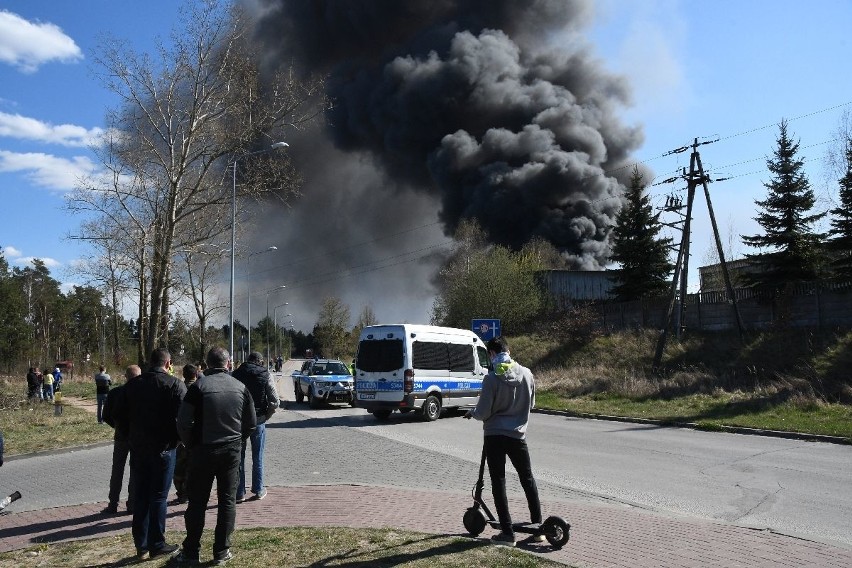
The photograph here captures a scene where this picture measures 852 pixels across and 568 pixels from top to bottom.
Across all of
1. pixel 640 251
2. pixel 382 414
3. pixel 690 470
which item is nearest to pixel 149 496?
pixel 690 470

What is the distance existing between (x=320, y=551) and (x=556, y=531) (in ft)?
5.70

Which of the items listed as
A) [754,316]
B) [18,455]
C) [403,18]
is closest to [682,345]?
[754,316]

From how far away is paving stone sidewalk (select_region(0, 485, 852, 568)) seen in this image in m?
5.11

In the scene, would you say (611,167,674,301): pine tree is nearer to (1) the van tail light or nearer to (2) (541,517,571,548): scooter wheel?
(1) the van tail light

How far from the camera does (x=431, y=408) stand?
1691 cm

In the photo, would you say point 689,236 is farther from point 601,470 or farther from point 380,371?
point 601,470

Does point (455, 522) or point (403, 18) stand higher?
point (403, 18)

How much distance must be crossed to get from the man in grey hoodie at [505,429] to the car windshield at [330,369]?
1941cm

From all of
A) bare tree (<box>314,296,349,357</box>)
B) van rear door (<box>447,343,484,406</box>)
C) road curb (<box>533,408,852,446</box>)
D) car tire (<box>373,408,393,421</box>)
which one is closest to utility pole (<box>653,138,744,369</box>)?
road curb (<box>533,408,852,446</box>)

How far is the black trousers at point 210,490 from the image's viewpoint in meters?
5.02

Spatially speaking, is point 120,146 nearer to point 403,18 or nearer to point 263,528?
point 263,528

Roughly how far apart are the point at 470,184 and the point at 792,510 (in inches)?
1681

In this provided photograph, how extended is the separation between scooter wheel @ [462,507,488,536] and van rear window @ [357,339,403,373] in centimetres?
1076

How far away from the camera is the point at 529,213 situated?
47125 mm
